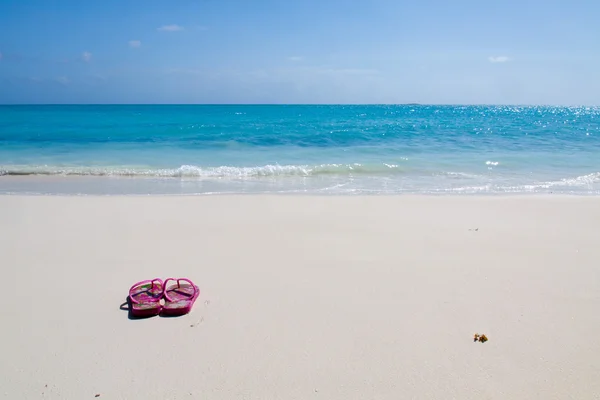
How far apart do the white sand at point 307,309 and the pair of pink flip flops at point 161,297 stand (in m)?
0.11

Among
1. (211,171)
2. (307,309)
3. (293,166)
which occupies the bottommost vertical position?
(307,309)

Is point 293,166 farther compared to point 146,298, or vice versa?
point 293,166

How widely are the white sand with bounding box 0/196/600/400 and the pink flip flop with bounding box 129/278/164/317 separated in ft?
0.34

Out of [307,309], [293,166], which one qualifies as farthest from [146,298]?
[293,166]

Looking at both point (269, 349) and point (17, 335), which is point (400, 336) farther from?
point (17, 335)

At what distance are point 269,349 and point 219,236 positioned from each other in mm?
2841

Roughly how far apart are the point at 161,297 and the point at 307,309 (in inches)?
55.7

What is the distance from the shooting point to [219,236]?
5793 mm

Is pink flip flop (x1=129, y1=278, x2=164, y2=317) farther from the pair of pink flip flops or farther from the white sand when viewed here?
the white sand

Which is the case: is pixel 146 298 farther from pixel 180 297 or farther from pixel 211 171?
pixel 211 171

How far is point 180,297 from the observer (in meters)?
3.87

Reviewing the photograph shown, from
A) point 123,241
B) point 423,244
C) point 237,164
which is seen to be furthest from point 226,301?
point 237,164

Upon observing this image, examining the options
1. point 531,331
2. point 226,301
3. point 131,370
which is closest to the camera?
point 131,370

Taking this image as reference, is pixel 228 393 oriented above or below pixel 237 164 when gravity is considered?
below
